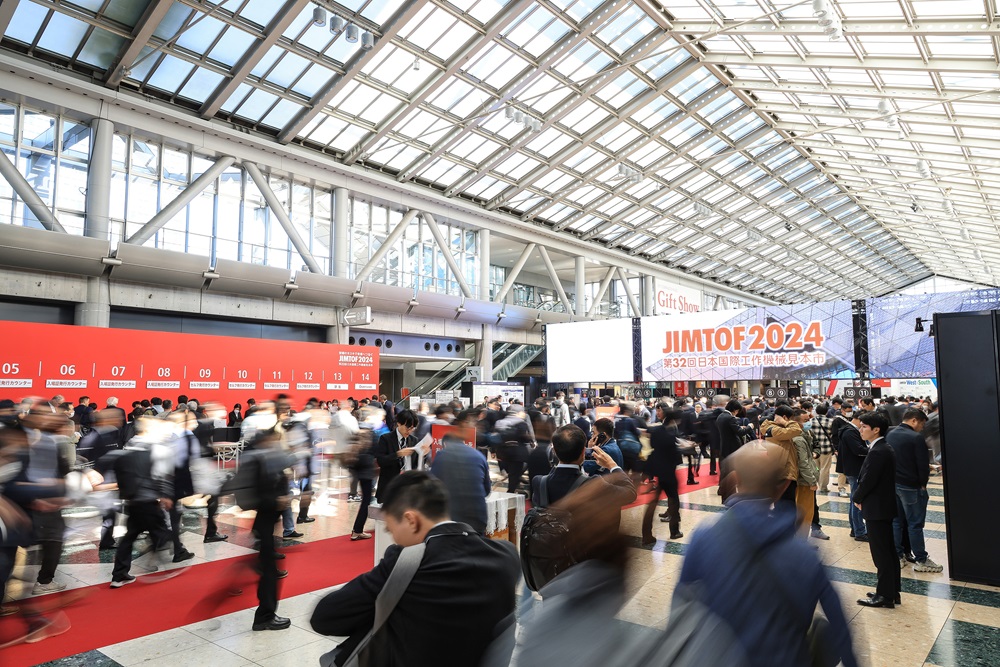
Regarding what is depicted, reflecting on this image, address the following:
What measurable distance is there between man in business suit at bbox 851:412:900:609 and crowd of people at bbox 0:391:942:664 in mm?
11

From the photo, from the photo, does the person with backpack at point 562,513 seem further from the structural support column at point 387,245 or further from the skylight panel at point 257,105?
the structural support column at point 387,245

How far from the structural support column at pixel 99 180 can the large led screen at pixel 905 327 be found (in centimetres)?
2123

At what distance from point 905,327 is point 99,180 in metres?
22.4

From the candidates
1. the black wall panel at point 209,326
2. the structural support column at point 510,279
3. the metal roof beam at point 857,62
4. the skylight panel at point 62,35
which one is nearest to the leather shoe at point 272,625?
the black wall panel at point 209,326

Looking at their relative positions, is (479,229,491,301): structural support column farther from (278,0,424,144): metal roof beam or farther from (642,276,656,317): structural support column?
(642,276,656,317): structural support column

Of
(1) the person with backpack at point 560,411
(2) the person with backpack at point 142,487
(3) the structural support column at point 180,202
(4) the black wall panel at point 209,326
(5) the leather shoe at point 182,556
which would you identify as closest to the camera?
(2) the person with backpack at point 142,487

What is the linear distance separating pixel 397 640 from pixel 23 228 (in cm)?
1566

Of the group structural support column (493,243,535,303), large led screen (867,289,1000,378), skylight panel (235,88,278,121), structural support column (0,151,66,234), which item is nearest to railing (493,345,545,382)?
structural support column (493,243,535,303)

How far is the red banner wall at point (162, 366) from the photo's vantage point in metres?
12.3

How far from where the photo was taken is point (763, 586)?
160 centimetres

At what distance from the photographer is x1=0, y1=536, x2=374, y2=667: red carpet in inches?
161

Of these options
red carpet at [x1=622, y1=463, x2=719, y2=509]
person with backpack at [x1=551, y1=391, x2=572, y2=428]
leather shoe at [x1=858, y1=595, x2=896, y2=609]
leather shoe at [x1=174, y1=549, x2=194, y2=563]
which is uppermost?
person with backpack at [x1=551, y1=391, x2=572, y2=428]

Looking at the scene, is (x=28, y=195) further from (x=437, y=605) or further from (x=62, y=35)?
(x=437, y=605)

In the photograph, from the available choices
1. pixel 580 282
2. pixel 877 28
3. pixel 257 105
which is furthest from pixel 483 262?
pixel 877 28
